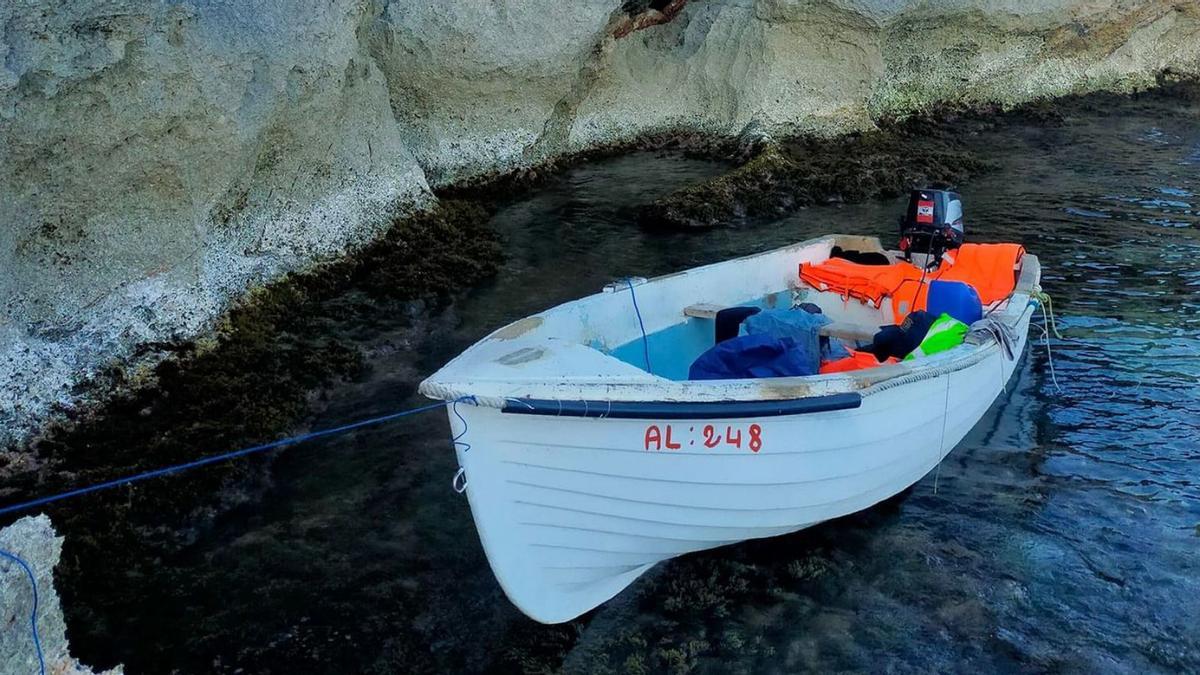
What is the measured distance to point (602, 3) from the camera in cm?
1497

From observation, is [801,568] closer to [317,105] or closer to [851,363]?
[851,363]

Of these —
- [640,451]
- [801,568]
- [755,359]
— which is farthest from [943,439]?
[640,451]

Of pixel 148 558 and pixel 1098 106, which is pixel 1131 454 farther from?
pixel 1098 106

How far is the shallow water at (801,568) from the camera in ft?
17.6

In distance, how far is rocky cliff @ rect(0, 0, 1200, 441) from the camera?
7738 mm

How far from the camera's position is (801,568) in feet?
19.6

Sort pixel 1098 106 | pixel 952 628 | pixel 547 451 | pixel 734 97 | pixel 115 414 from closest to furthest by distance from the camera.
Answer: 1. pixel 547 451
2. pixel 952 628
3. pixel 115 414
4. pixel 734 97
5. pixel 1098 106

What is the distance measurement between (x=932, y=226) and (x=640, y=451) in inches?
185

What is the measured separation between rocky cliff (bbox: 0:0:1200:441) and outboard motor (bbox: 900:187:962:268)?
646cm

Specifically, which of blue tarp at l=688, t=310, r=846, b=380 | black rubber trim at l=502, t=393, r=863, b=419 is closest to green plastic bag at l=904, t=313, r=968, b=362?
blue tarp at l=688, t=310, r=846, b=380

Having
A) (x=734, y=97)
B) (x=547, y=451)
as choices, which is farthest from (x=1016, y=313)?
(x=734, y=97)

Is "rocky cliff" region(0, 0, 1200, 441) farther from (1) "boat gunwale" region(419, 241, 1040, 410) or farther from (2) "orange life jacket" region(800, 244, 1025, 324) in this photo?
(2) "orange life jacket" region(800, 244, 1025, 324)

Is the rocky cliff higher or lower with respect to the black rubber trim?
higher

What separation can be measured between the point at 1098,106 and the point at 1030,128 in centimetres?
297
